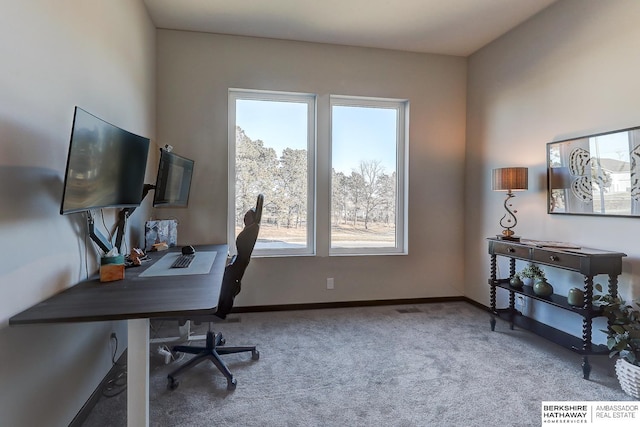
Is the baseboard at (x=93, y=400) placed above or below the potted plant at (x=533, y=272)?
below

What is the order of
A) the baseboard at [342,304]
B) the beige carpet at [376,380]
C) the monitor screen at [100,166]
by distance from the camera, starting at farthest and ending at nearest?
the baseboard at [342,304] < the beige carpet at [376,380] < the monitor screen at [100,166]

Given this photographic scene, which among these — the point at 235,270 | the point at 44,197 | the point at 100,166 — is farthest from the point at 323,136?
the point at 44,197

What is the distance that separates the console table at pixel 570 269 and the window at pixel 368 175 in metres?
1.21

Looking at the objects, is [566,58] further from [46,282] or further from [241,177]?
[46,282]

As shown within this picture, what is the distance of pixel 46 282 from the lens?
142 cm

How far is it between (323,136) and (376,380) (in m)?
2.43

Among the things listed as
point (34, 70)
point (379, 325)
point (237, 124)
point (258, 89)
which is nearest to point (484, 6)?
point (258, 89)

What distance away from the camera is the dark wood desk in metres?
1.21

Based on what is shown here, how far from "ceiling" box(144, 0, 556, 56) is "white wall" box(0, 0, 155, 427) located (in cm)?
109

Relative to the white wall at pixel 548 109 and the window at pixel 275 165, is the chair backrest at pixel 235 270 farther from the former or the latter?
the white wall at pixel 548 109

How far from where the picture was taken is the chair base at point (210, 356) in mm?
2004

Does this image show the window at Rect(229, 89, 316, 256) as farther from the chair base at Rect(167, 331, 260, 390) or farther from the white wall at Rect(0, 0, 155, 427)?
the white wall at Rect(0, 0, 155, 427)

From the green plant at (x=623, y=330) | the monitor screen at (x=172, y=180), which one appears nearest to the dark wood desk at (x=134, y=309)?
the monitor screen at (x=172, y=180)

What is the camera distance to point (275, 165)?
3480mm
